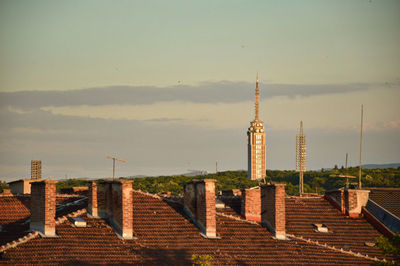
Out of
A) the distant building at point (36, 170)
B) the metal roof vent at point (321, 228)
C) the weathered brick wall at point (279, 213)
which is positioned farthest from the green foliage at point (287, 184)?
the weathered brick wall at point (279, 213)

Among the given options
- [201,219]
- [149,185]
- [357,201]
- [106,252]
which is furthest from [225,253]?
[149,185]

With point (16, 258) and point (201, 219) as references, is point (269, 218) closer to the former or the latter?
point (201, 219)

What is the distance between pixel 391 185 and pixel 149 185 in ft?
124

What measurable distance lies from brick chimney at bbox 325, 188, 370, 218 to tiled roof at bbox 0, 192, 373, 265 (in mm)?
7955

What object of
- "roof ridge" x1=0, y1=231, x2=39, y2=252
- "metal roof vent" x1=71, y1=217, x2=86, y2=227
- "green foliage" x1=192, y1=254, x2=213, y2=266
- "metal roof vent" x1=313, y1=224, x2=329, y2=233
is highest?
"metal roof vent" x1=71, y1=217, x2=86, y2=227

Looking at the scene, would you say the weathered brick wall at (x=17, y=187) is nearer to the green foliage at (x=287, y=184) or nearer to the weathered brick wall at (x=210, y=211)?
the weathered brick wall at (x=210, y=211)

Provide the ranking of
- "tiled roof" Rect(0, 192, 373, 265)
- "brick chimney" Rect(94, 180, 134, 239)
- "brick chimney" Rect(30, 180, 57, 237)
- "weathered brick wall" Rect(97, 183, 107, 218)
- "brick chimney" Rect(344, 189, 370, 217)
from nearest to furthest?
1. "tiled roof" Rect(0, 192, 373, 265)
2. "brick chimney" Rect(30, 180, 57, 237)
3. "brick chimney" Rect(94, 180, 134, 239)
4. "weathered brick wall" Rect(97, 183, 107, 218)
5. "brick chimney" Rect(344, 189, 370, 217)

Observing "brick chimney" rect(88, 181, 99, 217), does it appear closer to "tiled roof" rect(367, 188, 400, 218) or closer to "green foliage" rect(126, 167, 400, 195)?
"tiled roof" rect(367, 188, 400, 218)

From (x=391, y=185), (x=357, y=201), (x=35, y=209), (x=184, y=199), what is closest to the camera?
(x=35, y=209)

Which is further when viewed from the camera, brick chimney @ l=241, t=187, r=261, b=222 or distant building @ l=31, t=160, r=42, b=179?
distant building @ l=31, t=160, r=42, b=179

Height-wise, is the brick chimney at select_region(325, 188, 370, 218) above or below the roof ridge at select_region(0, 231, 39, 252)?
above

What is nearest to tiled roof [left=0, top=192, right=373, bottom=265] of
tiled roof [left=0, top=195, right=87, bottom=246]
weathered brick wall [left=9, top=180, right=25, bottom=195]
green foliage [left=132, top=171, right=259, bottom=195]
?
tiled roof [left=0, top=195, right=87, bottom=246]

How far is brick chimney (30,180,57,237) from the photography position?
47.5 meters

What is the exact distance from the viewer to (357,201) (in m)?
62.0
